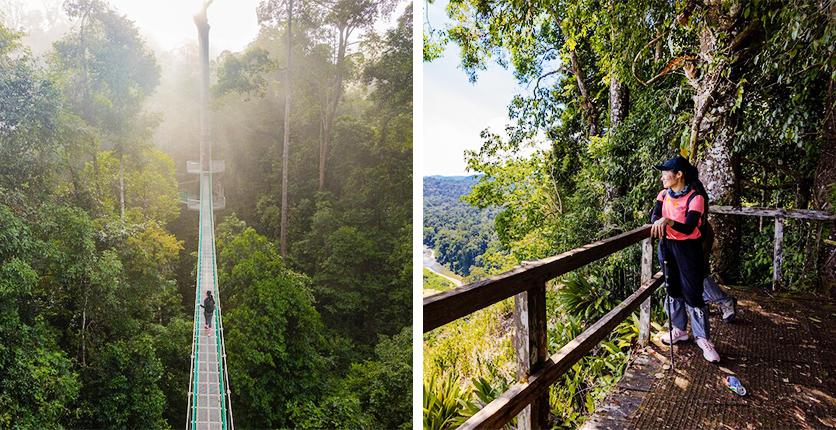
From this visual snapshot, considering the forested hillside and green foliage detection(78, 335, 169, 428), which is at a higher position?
the forested hillside

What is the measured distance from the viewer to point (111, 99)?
5273 mm

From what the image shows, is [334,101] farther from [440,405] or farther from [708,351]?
[708,351]

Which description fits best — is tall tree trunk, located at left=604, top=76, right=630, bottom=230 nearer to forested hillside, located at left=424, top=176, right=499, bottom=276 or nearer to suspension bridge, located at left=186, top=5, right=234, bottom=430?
forested hillside, located at left=424, top=176, right=499, bottom=276

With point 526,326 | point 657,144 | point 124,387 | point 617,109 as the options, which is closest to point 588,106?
point 617,109

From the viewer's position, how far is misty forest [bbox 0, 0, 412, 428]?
14.1 ft

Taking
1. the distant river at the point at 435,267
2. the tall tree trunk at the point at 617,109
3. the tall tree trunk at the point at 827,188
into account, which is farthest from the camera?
the distant river at the point at 435,267

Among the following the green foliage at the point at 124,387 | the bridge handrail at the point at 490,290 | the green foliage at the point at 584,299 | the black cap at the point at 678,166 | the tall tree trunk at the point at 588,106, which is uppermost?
the tall tree trunk at the point at 588,106

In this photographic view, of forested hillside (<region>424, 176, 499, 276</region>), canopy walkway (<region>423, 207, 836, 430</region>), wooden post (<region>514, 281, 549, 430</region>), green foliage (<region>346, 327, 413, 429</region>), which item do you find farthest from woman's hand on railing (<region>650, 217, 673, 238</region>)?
green foliage (<region>346, 327, 413, 429</region>)

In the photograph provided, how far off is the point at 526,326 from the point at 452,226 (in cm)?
726

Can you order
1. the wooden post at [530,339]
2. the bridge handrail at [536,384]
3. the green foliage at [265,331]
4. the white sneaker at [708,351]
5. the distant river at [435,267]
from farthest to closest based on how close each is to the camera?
the green foliage at [265,331] → the distant river at [435,267] → the white sneaker at [708,351] → the wooden post at [530,339] → the bridge handrail at [536,384]

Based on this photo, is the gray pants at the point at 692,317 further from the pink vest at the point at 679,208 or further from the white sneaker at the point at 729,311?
the white sneaker at the point at 729,311

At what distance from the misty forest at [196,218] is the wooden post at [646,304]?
17.2 ft

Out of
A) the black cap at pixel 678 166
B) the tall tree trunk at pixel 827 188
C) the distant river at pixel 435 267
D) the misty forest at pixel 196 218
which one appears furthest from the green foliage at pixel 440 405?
the misty forest at pixel 196 218

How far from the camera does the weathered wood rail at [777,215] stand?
A: 2.36 metres
